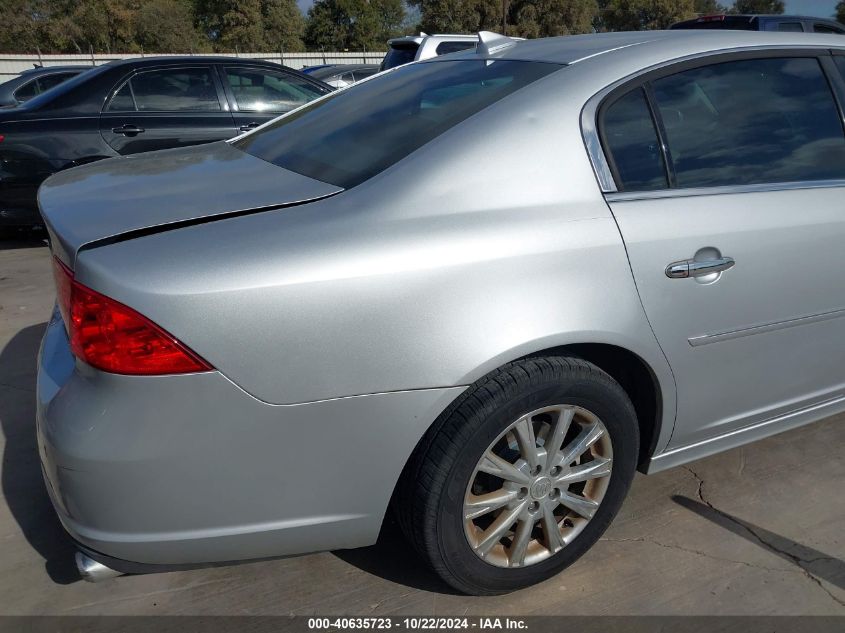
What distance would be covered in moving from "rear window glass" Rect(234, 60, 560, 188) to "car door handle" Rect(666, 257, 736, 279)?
0.72 metres

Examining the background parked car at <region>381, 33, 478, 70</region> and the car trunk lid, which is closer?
the car trunk lid

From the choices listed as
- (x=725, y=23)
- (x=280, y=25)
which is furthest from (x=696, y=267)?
(x=280, y=25)

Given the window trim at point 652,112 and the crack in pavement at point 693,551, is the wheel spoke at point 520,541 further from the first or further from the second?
the window trim at point 652,112

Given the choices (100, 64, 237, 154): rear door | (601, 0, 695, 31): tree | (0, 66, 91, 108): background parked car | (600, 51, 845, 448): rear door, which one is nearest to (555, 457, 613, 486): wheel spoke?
(600, 51, 845, 448): rear door

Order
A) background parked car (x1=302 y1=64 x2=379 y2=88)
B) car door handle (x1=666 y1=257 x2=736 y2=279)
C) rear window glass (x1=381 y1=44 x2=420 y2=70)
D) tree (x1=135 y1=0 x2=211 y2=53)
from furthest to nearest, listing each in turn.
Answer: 1. tree (x1=135 y1=0 x2=211 y2=53)
2. background parked car (x1=302 y1=64 x2=379 y2=88)
3. rear window glass (x1=381 y1=44 x2=420 y2=70)
4. car door handle (x1=666 y1=257 x2=736 y2=279)

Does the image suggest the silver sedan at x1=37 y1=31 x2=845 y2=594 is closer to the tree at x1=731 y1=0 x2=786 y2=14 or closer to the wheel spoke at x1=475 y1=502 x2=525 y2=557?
the wheel spoke at x1=475 y1=502 x2=525 y2=557

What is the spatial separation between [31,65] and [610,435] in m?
32.7

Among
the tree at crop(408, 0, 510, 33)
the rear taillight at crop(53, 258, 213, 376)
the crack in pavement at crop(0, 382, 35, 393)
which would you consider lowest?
the crack in pavement at crop(0, 382, 35, 393)

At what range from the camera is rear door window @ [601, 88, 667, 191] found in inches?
86.7

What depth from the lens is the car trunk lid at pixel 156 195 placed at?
183 cm

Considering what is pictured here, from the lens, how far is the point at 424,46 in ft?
28.0

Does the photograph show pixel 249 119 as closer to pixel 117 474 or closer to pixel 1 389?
pixel 1 389

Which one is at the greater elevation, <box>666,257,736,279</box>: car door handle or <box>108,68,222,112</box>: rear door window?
<box>108,68,222,112</box>: rear door window

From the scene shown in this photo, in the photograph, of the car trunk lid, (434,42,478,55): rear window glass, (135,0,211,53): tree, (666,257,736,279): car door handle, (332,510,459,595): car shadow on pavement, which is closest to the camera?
the car trunk lid
